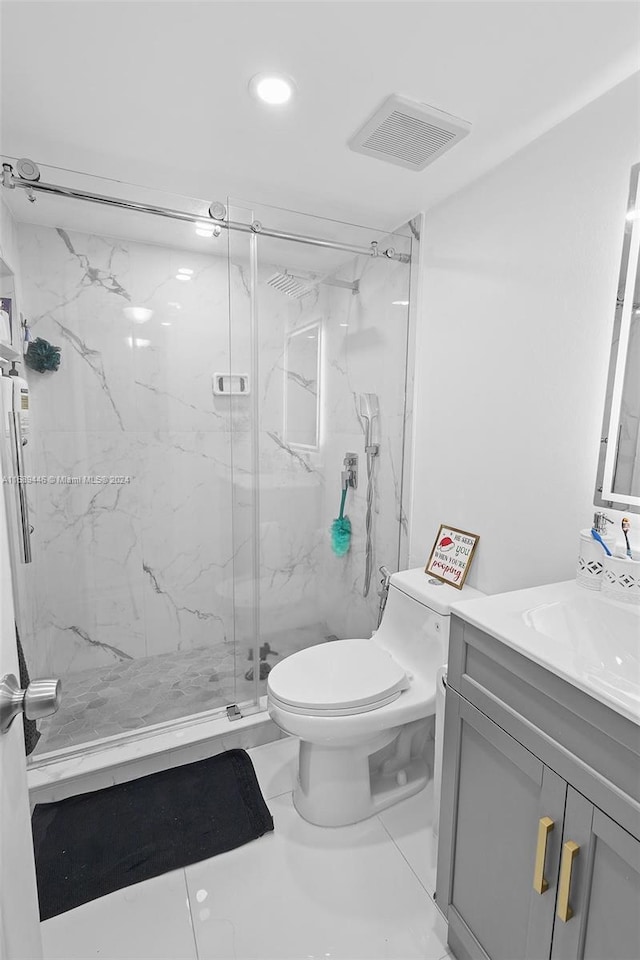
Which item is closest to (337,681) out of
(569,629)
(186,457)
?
(569,629)

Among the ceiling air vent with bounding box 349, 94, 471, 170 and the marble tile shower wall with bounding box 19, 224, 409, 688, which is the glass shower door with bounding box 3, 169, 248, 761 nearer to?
the marble tile shower wall with bounding box 19, 224, 409, 688

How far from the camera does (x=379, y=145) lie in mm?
1561

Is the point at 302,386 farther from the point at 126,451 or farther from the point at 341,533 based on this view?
the point at 126,451

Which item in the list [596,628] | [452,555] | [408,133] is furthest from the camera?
[452,555]

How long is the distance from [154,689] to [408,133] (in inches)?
96.8

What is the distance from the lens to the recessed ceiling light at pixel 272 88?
1.31 m

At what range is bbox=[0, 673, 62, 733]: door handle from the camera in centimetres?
66

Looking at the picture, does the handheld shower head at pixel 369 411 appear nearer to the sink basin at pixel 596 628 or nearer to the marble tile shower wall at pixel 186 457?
the marble tile shower wall at pixel 186 457

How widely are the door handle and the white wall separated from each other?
141 centimetres

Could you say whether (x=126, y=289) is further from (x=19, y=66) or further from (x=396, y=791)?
(x=396, y=791)

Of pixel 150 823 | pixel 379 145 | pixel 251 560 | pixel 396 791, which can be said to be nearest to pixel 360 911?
pixel 396 791

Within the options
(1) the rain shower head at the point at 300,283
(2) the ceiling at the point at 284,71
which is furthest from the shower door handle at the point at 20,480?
(1) the rain shower head at the point at 300,283

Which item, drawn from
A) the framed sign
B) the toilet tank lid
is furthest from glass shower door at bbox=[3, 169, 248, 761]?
the framed sign

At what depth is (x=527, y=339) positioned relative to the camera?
1.61 m
